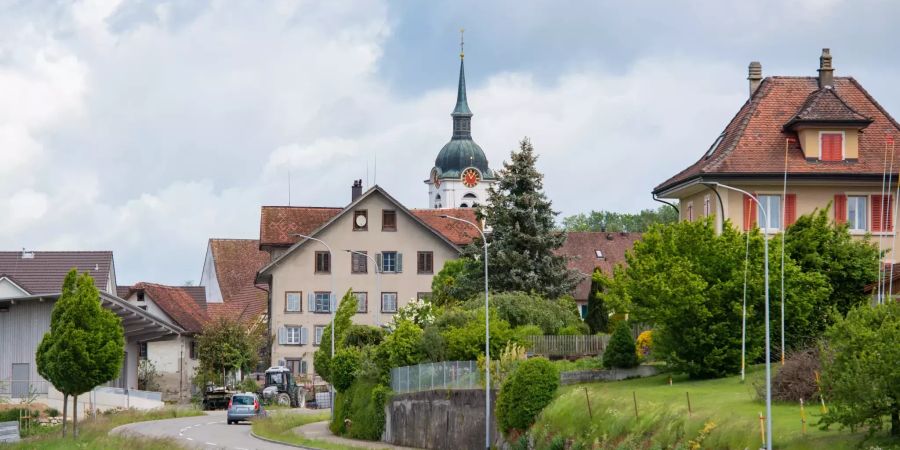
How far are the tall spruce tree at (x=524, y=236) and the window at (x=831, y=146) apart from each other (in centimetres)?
1530

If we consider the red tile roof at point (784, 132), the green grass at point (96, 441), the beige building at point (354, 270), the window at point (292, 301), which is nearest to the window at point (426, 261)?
the beige building at point (354, 270)

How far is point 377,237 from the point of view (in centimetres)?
9619

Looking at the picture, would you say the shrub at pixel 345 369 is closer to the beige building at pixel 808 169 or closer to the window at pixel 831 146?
the beige building at pixel 808 169

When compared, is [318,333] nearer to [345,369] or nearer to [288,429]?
[345,369]

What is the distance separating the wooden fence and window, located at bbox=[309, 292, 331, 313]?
37.0 metres

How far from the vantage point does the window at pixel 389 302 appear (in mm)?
96750

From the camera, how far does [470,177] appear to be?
196 m

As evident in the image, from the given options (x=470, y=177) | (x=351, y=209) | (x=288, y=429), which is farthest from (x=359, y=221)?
(x=470, y=177)

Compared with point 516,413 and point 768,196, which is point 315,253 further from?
point 516,413

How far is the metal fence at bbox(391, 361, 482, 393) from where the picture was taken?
5072 centimetres

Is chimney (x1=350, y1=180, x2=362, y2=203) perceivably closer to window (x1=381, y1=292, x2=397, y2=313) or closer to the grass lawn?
window (x1=381, y1=292, x2=397, y2=313)

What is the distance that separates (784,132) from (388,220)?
1592 inches

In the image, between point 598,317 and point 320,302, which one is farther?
point 320,302

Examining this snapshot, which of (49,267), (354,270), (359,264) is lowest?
(354,270)
